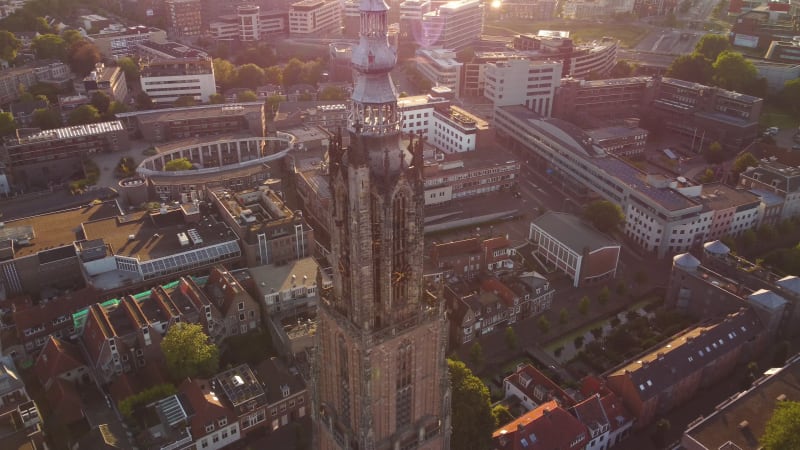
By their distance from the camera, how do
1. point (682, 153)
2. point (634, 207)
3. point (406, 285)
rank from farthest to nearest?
1. point (682, 153)
2. point (634, 207)
3. point (406, 285)

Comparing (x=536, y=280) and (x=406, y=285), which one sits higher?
(x=406, y=285)

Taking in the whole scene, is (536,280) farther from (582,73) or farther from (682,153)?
(582,73)

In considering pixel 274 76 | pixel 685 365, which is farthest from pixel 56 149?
pixel 685 365

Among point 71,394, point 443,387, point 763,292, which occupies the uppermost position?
point 443,387

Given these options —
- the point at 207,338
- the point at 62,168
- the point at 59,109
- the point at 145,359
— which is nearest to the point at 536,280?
the point at 207,338

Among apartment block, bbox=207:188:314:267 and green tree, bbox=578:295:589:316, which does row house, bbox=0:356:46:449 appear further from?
green tree, bbox=578:295:589:316

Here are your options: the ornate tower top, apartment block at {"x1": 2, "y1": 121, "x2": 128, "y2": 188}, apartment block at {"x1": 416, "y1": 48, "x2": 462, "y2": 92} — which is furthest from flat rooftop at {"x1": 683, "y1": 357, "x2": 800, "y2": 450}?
apartment block at {"x1": 416, "y1": 48, "x2": 462, "y2": 92}

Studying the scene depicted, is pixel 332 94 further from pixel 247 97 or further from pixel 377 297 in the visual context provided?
pixel 377 297

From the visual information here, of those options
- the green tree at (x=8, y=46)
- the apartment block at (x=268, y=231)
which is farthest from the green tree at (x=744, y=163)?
the green tree at (x=8, y=46)
